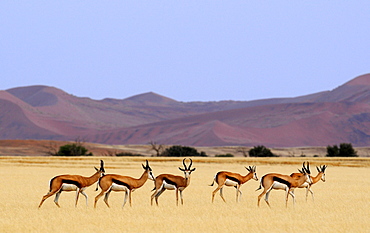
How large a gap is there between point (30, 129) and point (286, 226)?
19080cm

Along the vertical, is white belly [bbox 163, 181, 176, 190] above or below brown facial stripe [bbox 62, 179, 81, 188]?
below

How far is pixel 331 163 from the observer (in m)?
54.8

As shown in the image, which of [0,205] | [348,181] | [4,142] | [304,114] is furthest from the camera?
[304,114]

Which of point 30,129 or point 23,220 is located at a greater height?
point 30,129

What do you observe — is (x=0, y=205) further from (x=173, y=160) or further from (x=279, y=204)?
(x=173, y=160)

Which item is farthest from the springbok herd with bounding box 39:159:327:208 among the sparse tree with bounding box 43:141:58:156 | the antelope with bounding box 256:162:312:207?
the sparse tree with bounding box 43:141:58:156

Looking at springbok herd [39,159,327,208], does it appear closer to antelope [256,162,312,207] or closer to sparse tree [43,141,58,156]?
antelope [256,162,312,207]

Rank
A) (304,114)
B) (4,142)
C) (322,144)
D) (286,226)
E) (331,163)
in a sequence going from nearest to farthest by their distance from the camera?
(286,226), (331,163), (4,142), (322,144), (304,114)

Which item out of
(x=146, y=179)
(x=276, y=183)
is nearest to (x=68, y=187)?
(x=146, y=179)

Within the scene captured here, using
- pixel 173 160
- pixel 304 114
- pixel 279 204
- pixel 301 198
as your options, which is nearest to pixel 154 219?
pixel 279 204

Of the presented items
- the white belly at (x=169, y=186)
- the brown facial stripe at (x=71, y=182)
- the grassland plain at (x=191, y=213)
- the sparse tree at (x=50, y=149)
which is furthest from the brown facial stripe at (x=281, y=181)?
the sparse tree at (x=50, y=149)

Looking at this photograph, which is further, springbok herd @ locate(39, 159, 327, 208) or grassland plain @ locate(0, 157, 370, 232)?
springbok herd @ locate(39, 159, 327, 208)

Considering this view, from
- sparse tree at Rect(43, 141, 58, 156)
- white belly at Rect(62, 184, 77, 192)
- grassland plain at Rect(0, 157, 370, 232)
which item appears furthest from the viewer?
sparse tree at Rect(43, 141, 58, 156)

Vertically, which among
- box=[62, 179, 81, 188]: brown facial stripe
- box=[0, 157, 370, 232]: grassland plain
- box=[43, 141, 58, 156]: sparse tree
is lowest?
box=[0, 157, 370, 232]: grassland plain
